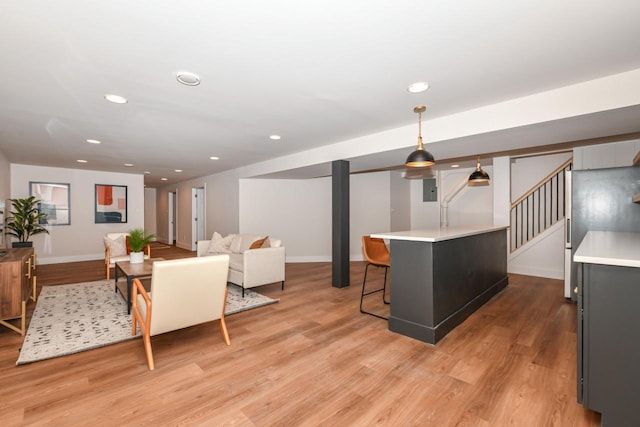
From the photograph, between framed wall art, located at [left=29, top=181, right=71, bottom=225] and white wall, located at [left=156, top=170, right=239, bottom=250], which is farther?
white wall, located at [left=156, top=170, right=239, bottom=250]

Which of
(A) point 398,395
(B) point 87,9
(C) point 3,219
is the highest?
(B) point 87,9

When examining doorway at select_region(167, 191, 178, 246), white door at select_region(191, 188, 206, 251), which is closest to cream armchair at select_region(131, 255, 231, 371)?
white door at select_region(191, 188, 206, 251)

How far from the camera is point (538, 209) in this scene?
598cm

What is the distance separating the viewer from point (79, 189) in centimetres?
757

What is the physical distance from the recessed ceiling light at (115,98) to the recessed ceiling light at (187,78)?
33.3 inches

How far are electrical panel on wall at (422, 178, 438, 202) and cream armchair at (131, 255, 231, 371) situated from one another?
6.83 m

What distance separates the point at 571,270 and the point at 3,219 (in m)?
9.33

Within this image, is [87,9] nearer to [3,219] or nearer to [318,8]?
[318,8]

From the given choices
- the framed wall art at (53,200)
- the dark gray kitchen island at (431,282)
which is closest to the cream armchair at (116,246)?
the framed wall art at (53,200)

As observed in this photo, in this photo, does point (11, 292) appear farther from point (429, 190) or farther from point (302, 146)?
point (429, 190)

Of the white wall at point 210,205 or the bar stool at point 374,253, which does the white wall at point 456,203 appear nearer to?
the bar stool at point 374,253

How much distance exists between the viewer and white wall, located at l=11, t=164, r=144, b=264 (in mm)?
6910

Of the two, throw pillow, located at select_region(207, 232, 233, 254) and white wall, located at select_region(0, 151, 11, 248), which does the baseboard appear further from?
white wall, located at select_region(0, 151, 11, 248)

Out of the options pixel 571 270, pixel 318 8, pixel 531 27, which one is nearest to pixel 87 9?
pixel 318 8
